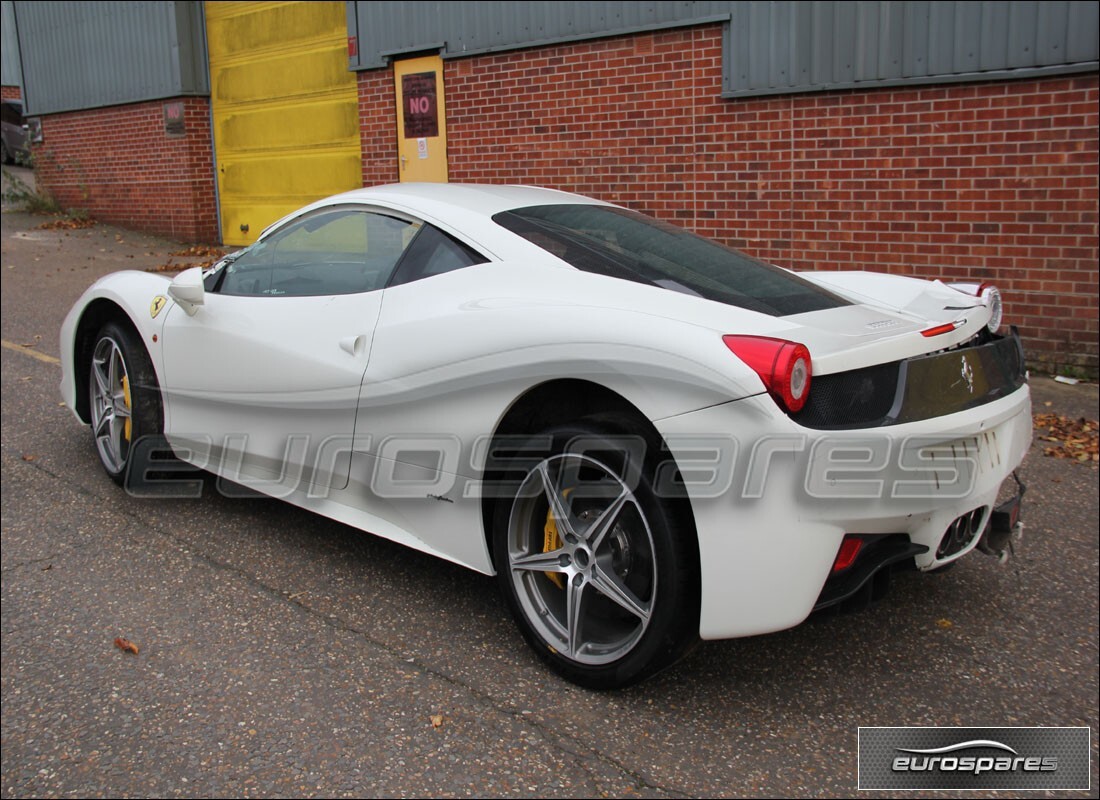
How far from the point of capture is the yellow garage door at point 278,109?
12.1 meters

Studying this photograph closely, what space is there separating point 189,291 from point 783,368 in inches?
102

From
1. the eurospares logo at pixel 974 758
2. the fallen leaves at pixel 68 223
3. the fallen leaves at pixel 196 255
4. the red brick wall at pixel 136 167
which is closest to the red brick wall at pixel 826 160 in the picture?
the fallen leaves at pixel 196 255

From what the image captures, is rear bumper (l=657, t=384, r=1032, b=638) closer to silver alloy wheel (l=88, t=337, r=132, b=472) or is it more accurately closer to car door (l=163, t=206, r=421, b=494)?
car door (l=163, t=206, r=421, b=494)

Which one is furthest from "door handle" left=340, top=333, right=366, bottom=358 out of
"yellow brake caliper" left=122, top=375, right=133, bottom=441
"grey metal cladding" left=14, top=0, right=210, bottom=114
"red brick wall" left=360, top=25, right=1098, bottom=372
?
"grey metal cladding" left=14, top=0, right=210, bottom=114

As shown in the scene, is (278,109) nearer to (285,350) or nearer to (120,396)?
(120,396)

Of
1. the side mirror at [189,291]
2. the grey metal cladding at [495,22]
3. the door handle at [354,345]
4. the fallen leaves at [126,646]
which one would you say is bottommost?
the fallen leaves at [126,646]

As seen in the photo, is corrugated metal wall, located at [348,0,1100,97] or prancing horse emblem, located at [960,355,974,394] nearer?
prancing horse emblem, located at [960,355,974,394]

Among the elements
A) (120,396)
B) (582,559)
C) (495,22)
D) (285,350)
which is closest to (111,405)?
(120,396)

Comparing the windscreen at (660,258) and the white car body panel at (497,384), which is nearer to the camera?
the white car body panel at (497,384)

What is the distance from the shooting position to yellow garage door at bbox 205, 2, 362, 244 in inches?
476

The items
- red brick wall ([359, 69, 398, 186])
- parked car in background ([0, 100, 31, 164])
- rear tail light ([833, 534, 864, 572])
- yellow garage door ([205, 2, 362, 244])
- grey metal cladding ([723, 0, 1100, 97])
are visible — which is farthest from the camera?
parked car in background ([0, 100, 31, 164])

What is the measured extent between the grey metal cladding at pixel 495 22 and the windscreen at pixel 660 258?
522cm

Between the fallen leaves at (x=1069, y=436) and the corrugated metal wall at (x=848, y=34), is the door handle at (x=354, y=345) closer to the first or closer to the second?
the fallen leaves at (x=1069, y=436)

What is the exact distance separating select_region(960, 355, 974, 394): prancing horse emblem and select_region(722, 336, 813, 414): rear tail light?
674 millimetres
